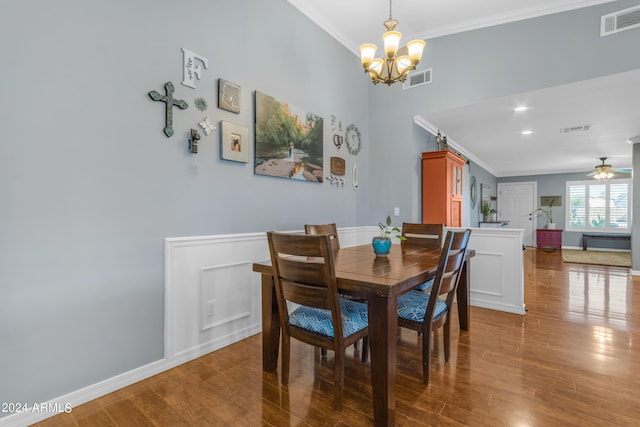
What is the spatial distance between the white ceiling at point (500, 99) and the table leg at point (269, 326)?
2848 mm

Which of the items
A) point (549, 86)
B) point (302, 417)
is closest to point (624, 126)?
point (549, 86)

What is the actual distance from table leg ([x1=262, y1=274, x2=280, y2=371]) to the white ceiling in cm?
285

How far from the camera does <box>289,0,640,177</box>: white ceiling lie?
3053 millimetres

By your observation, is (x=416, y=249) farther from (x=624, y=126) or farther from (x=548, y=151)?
(x=548, y=151)

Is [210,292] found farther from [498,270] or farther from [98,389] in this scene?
[498,270]

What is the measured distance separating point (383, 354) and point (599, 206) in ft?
35.9

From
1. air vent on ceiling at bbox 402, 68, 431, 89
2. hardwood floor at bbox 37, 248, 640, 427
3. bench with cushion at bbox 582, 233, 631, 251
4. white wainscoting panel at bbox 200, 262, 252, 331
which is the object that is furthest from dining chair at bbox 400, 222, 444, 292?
bench with cushion at bbox 582, 233, 631, 251

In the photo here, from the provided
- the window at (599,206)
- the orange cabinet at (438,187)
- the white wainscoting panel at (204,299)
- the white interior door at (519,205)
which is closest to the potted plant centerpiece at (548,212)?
the white interior door at (519,205)

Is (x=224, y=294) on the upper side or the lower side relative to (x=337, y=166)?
lower

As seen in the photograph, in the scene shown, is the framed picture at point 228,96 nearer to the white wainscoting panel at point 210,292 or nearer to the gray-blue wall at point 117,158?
the gray-blue wall at point 117,158

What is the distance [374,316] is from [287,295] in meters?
0.50

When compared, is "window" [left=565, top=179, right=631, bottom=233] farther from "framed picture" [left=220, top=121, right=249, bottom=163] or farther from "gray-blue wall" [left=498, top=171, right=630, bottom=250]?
"framed picture" [left=220, top=121, right=249, bottom=163]

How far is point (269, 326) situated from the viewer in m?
2.01

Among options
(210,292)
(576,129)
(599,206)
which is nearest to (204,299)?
(210,292)
